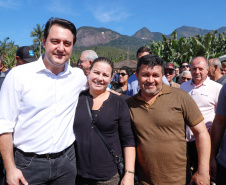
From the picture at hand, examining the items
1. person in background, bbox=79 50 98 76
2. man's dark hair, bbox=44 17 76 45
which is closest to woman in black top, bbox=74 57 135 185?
man's dark hair, bbox=44 17 76 45

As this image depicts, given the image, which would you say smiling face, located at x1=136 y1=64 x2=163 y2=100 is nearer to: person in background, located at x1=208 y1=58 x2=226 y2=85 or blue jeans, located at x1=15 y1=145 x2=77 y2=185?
blue jeans, located at x1=15 y1=145 x2=77 y2=185

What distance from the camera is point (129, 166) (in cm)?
204

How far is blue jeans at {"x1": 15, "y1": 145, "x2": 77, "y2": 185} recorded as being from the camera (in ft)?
6.22

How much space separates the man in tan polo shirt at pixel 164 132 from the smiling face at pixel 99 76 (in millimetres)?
419

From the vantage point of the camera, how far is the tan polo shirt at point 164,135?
2.15 m

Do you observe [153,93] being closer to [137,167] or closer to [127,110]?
[127,110]

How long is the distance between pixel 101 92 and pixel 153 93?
0.59 meters

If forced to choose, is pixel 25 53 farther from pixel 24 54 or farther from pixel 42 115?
pixel 42 115

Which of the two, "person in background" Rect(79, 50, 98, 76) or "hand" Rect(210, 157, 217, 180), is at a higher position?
"person in background" Rect(79, 50, 98, 76)

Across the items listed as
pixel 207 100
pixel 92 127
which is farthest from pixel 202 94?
pixel 92 127

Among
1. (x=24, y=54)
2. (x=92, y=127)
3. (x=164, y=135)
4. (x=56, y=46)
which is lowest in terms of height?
(x=164, y=135)

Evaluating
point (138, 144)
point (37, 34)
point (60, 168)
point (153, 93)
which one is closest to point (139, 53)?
point (153, 93)

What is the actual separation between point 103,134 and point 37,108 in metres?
0.70

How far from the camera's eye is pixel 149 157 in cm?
218
